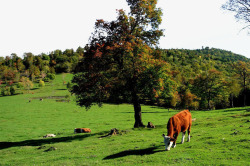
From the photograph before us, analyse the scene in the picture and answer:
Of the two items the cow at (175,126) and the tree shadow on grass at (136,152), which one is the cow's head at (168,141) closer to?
the cow at (175,126)

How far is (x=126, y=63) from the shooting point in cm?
2312

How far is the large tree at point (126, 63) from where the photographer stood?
23.1 meters

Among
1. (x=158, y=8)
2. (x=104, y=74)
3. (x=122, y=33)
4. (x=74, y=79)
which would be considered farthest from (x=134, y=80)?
(x=158, y=8)

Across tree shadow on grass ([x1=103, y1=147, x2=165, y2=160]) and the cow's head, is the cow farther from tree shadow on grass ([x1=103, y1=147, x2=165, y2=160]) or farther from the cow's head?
tree shadow on grass ([x1=103, y1=147, x2=165, y2=160])

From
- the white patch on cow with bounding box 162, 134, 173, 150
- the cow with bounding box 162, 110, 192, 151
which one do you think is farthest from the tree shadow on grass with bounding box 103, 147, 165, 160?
the cow with bounding box 162, 110, 192, 151

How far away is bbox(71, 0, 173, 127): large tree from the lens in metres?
23.1

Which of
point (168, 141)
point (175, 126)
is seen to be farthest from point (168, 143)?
point (175, 126)

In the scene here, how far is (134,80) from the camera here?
24.9 m

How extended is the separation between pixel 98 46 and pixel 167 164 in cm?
1782

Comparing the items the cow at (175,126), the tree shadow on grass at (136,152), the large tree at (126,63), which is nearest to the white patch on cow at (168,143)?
the cow at (175,126)

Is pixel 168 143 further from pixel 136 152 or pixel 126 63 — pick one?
pixel 126 63

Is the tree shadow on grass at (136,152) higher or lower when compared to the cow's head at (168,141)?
lower

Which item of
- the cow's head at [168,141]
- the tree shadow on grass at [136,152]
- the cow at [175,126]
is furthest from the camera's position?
the tree shadow on grass at [136,152]

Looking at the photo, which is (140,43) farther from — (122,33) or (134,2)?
(134,2)
